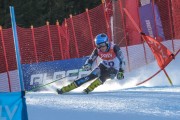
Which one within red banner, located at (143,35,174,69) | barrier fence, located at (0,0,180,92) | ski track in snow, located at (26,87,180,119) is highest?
barrier fence, located at (0,0,180,92)

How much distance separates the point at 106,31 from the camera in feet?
52.9

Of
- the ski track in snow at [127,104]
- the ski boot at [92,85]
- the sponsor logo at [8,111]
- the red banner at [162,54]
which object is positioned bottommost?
the ski track in snow at [127,104]

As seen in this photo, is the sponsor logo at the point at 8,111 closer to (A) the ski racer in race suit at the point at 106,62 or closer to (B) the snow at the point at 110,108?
(B) the snow at the point at 110,108

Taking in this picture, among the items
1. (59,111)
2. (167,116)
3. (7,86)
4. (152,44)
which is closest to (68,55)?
(7,86)

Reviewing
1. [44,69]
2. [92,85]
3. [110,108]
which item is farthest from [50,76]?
[110,108]

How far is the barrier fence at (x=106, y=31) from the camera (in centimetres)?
1545

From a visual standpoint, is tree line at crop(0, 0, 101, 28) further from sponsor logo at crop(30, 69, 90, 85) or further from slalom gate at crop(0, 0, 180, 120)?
sponsor logo at crop(30, 69, 90, 85)

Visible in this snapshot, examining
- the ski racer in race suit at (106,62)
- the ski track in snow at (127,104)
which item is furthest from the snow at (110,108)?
the ski racer in race suit at (106,62)

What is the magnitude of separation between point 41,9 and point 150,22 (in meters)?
12.8

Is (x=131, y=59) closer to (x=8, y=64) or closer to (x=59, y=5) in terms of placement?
(x=8, y=64)

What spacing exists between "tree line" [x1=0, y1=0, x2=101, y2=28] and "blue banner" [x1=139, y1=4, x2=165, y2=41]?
38.0 feet

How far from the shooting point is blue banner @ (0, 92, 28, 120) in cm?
477

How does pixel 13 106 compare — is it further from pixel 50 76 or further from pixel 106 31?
pixel 106 31

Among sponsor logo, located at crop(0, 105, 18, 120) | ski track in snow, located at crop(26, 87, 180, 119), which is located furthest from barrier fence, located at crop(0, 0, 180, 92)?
sponsor logo, located at crop(0, 105, 18, 120)
